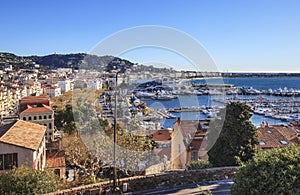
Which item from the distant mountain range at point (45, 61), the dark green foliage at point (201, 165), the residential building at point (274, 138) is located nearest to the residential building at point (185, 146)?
the dark green foliage at point (201, 165)

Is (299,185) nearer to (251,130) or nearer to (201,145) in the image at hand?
(251,130)

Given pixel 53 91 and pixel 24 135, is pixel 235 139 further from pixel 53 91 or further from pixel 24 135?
pixel 53 91

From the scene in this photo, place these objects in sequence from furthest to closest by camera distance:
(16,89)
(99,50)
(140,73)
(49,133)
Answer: (16,89), (49,133), (140,73), (99,50)

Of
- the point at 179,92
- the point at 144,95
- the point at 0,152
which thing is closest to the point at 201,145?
the point at 179,92

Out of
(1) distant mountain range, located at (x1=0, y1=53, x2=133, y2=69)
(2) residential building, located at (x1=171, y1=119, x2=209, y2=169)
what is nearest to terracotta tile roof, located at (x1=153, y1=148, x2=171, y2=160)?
(2) residential building, located at (x1=171, y1=119, x2=209, y2=169)

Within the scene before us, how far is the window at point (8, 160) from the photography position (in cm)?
998

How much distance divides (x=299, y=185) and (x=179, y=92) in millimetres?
9529

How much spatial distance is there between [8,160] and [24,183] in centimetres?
498

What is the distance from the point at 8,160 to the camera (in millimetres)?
10070

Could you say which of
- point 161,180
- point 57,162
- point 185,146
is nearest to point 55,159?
point 57,162

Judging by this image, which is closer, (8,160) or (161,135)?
(8,160)

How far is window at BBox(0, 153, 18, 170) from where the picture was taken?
9.98 meters

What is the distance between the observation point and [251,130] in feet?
29.2

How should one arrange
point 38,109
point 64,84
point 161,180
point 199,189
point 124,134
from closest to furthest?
point 199,189
point 161,180
point 124,134
point 38,109
point 64,84
